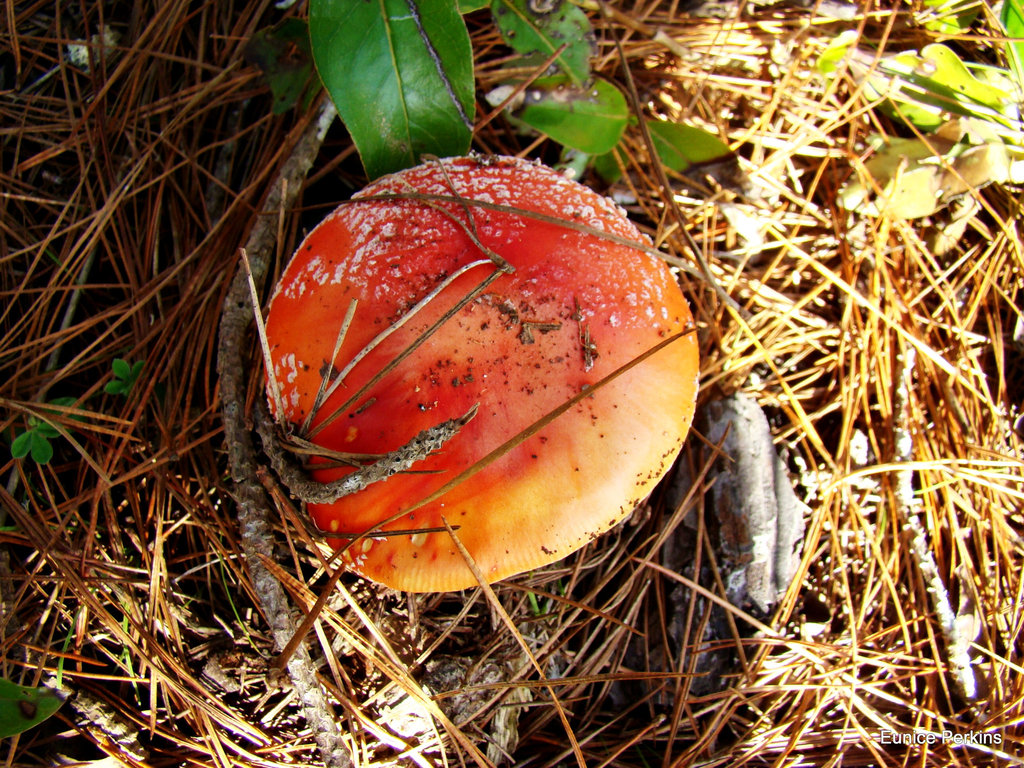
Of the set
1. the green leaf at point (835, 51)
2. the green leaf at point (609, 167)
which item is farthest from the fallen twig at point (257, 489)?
the green leaf at point (835, 51)

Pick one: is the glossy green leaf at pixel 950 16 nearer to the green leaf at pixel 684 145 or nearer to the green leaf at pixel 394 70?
the green leaf at pixel 684 145

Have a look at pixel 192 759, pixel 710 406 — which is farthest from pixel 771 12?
pixel 192 759

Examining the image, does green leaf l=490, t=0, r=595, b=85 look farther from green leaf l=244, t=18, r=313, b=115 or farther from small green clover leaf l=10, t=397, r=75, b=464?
small green clover leaf l=10, t=397, r=75, b=464

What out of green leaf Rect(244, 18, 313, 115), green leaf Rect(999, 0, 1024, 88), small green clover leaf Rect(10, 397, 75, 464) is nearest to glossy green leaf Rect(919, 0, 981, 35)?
green leaf Rect(999, 0, 1024, 88)

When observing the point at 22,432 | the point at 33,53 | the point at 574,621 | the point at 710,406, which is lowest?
the point at 574,621

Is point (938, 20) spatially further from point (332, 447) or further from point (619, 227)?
point (332, 447)

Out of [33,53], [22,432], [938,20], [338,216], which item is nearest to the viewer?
[338,216]
